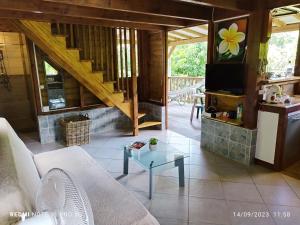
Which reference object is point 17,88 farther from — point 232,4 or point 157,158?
point 232,4

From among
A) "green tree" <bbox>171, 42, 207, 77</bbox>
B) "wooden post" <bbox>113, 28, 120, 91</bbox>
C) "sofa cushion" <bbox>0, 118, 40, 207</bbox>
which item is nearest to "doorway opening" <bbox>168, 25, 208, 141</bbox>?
"wooden post" <bbox>113, 28, 120, 91</bbox>

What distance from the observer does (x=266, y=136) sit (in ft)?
9.21

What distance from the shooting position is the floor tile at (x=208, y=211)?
1950 mm

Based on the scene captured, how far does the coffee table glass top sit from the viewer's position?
2.31 meters

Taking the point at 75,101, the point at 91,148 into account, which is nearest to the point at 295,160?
the point at 91,148

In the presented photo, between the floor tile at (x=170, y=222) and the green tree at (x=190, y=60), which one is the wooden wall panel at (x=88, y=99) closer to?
the floor tile at (x=170, y=222)

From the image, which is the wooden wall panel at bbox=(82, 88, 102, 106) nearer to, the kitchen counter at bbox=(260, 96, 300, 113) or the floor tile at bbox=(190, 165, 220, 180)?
the floor tile at bbox=(190, 165, 220, 180)

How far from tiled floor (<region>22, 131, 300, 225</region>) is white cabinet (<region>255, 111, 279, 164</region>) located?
0.60ft

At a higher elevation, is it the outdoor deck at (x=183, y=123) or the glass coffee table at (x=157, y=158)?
the glass coffee table at (x=157, y=158)

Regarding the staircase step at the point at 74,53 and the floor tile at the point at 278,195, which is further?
the staircase step at the point at 74,53

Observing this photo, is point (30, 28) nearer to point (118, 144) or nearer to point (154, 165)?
point (118, 144)

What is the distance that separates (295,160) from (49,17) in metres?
3.96

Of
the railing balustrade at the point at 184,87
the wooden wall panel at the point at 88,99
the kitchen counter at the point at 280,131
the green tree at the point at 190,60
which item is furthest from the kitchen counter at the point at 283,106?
the green tree at the point at 190,60

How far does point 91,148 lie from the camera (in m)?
3.65
